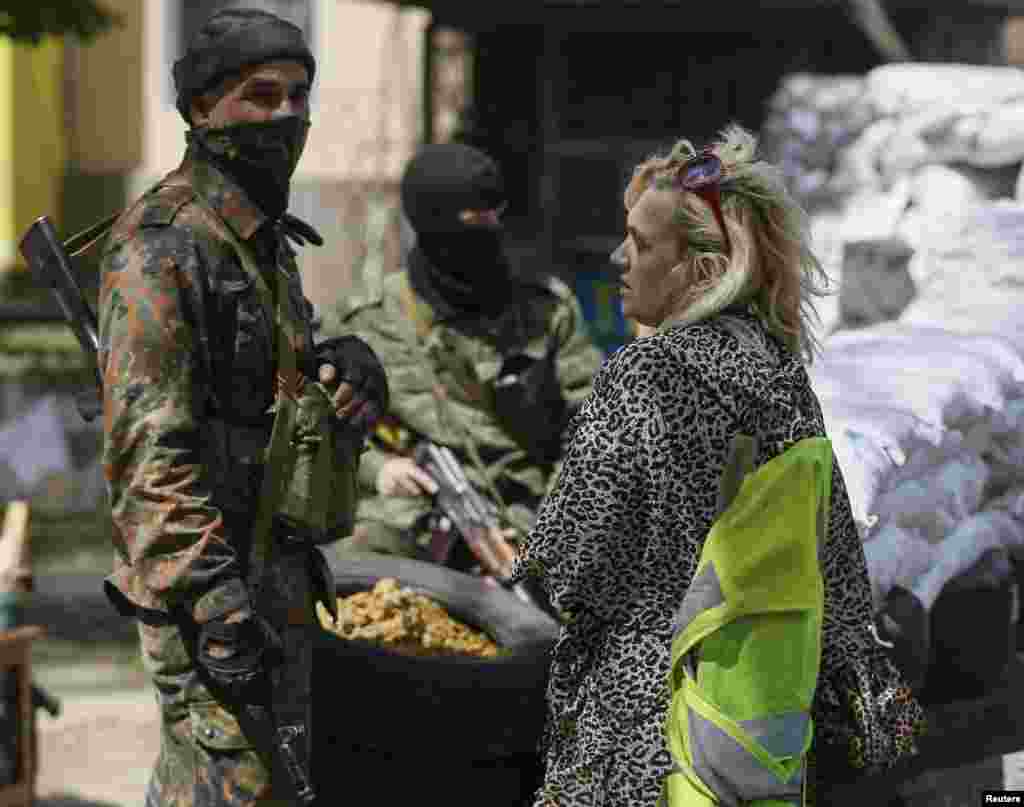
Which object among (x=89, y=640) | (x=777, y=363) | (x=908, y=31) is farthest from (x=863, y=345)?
(x=908, y=31)

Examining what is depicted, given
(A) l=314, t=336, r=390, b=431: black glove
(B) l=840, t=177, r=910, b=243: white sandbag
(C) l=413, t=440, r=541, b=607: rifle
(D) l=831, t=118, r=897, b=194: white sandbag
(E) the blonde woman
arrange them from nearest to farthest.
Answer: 1. (E) the blonde woman
2. (A) l=314, t=336, r=390, b=431: black glove
3. (C) l=413, t=440, r=541, b=607: rifle
4. (B) l=840, t=177, r=910, b=243: white sandbag
5. (D) l=831, t=118, r=897, b=194: white sandbag

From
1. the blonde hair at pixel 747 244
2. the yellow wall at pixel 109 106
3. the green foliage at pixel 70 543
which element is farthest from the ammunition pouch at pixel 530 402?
the yellow wall at pixel 109 106

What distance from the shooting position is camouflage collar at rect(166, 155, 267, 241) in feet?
11.3

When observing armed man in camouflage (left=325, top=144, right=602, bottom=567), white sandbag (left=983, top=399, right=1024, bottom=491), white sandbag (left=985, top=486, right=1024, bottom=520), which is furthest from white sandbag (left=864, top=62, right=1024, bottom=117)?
armed man in camouflage (left=325, top=144, right=602, bottom=567)

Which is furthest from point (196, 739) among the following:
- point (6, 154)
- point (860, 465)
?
point (6, 154)

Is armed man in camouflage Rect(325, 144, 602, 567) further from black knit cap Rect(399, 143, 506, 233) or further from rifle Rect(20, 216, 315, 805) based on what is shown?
rifle Rect(20, 216, 315, 805)

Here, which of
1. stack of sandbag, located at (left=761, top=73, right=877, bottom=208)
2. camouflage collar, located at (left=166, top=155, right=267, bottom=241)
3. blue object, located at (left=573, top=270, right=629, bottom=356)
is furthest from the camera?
blue object, located at (left=573, top=270, right=629, bottom=356)

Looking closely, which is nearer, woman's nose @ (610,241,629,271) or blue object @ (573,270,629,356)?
woman's nose @ (610,241,629,271)

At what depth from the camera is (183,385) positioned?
324 centimetres

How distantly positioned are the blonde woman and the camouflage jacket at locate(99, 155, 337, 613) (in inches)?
23.4

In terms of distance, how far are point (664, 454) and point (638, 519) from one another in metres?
0.13

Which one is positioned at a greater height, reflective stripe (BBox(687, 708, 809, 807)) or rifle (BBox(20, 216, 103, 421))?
rifle (BBox(20, 216, 103, 421))

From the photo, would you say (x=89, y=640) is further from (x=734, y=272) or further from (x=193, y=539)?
(x=734, y=272)

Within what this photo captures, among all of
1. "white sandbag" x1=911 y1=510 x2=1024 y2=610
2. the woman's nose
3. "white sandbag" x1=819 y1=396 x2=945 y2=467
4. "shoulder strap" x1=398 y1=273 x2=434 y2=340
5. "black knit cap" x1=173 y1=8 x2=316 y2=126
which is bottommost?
"white sandbag" x1=911 y1=510 x2=1024 y2=610
